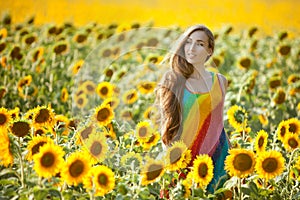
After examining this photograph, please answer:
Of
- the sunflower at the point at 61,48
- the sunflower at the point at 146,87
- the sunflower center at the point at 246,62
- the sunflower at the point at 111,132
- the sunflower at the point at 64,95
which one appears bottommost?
the sunflower at the point at 111,132

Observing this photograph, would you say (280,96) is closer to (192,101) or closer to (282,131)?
(282,131)

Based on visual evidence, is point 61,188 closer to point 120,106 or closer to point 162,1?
point 120,106

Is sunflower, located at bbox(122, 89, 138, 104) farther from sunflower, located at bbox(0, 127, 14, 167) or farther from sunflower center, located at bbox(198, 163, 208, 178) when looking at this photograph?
sunflower, located at bbox(0, 127, 14, 167)

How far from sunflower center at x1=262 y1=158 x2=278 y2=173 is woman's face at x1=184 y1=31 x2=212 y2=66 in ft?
2.16

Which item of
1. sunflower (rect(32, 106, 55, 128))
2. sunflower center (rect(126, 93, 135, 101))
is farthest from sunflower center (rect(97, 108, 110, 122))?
sunflower center (rect(126, 93, 135, 101))

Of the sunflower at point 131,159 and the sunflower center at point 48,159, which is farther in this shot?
the sunflower at point 131,159

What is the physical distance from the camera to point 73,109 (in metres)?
4.54

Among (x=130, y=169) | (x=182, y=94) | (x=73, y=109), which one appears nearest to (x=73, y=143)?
(x=130, y=169)

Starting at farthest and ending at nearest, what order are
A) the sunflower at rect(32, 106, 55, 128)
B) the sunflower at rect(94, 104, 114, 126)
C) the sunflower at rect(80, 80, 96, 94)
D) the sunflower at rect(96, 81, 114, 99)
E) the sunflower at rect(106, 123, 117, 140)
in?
the sunflower at rect(80, 80, 96, 94)
the sunflower at rect(96, 81, 114, 99)
the sunflower at rect(106, 123, 117, 140)
the sunflower at rect(94, 104, 114, 126)
the sunflower at rect(32, 106, 55, 128)

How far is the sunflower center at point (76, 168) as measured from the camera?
259cm

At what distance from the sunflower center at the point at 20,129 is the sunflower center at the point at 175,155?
2.33ft

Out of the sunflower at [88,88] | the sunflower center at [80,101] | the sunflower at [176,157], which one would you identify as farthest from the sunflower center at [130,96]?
the sunflower at [176,157]

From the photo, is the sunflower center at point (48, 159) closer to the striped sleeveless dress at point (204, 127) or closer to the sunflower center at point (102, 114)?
the sunflower center at point (102, 114)

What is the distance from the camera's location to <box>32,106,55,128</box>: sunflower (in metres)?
3.19
